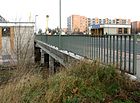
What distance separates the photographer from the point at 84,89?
812cm

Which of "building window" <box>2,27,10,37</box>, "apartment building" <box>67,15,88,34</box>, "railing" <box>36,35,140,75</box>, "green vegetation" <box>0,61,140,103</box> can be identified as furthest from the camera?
"apartment building" <box>67,15,88,34</box>

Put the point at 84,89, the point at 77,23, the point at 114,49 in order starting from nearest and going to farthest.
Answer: the point at 84,89
the point at 114,49
the point at 77,23

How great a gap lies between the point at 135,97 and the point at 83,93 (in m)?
1.25

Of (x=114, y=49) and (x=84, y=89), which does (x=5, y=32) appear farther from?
(x=84, y=89)

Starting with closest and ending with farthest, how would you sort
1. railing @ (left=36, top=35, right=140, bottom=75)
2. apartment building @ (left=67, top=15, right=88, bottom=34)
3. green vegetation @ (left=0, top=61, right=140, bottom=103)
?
green vegetation @ (left=0, top=61, right=140, bottom=103), railing @ (left=36, top=35, right=140, bottom=75), apartment building @ (left=67, top=15, right=88, bottom=34)

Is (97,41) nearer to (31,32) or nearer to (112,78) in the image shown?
(112,78)

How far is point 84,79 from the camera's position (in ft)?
29.1

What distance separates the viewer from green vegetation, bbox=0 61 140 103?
7691 millimetres

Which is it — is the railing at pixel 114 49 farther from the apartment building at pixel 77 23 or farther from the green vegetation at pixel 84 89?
the apartment building at pixel 77 23

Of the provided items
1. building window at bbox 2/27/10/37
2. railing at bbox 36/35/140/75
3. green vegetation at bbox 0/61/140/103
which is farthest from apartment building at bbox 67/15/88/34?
green vegetation at bbox 0/61/140/103

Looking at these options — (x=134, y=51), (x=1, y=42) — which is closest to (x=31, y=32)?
(x=1, y=42)

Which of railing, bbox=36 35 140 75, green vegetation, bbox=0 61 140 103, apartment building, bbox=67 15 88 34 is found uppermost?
apartment building, bbox=67 15 88 34

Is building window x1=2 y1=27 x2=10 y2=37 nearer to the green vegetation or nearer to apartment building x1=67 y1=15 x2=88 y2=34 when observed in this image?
apartment building x1=67 y1=15 x2=88 y2=34

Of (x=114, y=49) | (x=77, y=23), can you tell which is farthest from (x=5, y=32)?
(x=114, y=49)
